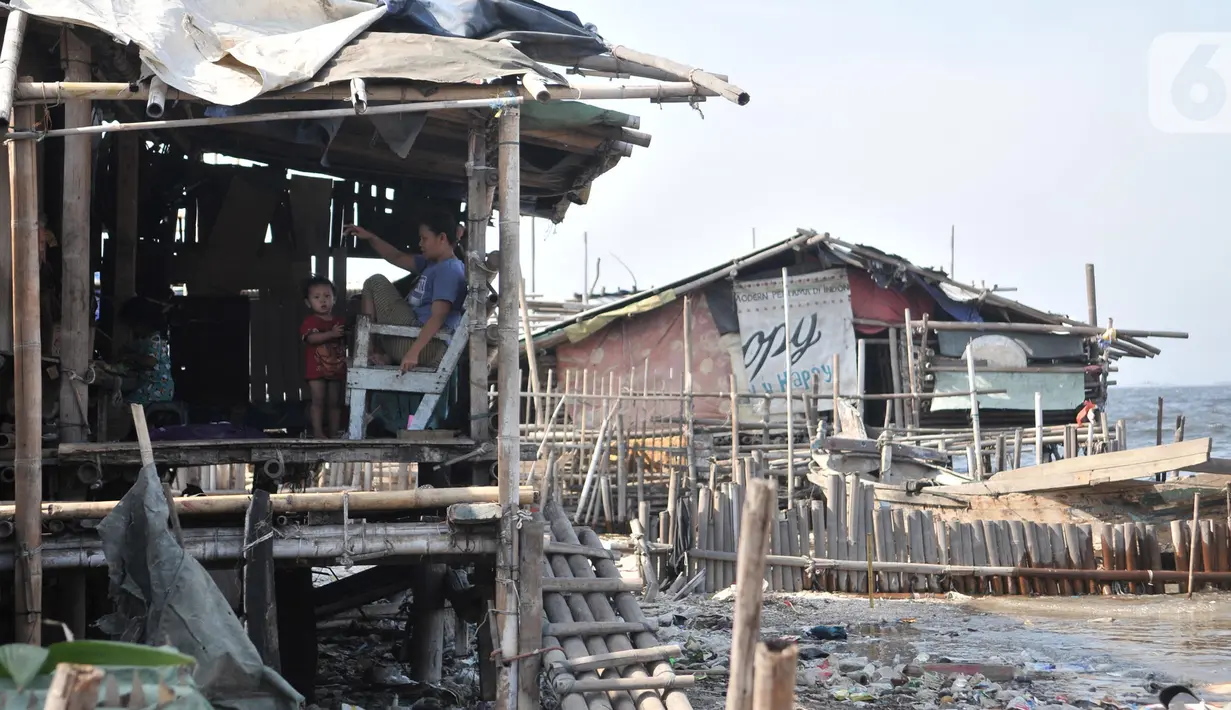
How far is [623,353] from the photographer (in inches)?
870

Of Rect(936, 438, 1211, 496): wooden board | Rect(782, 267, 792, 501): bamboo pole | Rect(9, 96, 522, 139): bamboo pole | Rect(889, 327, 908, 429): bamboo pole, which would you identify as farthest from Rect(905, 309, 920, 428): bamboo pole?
Rect(9, 96, 522, 139): bamboo pole

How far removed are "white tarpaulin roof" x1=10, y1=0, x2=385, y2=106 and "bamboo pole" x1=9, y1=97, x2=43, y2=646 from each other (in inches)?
23.4

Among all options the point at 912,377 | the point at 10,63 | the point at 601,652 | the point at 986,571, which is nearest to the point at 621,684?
the point at 601,652

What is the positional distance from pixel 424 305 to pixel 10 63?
9.57ft

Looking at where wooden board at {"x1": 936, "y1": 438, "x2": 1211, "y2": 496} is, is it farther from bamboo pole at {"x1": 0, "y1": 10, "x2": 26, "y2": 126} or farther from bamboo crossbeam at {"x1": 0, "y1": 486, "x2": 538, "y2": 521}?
bamboo pole at {"x1": 0, "y1": 10, "x2": 26, "y2": 126}

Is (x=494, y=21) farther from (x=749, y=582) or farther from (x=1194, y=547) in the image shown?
(x=1194, y=547)

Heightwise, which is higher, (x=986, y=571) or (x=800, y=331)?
(x=800, y=331)

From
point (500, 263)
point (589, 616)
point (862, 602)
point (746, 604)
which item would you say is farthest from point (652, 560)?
point (746, 604)

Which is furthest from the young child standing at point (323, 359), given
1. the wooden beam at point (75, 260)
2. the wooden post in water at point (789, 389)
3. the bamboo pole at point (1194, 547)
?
the bamboo pole at point (1194, 547)

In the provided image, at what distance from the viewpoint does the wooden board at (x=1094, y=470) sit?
1327 cm

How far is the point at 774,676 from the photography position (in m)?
3.62

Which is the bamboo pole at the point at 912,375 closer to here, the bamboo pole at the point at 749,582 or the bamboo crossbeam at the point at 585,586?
the bamboo crossbeam at the point at 585,586

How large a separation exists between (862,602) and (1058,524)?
2617mm

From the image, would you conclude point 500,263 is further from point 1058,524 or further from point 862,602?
point 1058,524
